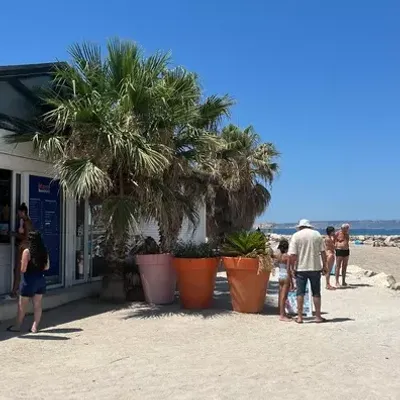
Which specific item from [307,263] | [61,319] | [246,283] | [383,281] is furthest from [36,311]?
[383,281]

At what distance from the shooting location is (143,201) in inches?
380

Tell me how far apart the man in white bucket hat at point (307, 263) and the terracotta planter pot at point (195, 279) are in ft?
5.31

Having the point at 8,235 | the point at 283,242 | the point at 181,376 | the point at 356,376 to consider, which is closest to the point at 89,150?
the point at 8,235

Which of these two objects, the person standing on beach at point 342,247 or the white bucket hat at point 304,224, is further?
the person standing on beach at point 342,247

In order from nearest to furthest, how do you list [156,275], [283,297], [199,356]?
[199,356] → [283,297] → [156,275]

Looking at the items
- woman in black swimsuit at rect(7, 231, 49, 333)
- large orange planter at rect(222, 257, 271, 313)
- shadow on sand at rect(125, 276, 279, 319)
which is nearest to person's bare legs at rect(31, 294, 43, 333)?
woman in black swimsuit at rect(7, 231, 49, 333)

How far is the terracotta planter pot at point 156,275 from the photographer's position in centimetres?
1002

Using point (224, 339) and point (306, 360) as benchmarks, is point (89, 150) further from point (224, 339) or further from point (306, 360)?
point (306, 360)

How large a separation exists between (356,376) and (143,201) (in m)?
5.15

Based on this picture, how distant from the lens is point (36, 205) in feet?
33.8

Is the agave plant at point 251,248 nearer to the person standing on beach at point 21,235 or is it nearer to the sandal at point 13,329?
the person standing on beach at point 21,235

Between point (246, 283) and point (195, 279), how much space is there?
0.92 metres

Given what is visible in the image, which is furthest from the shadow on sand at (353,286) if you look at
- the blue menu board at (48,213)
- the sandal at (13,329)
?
the sandal at (13,329)

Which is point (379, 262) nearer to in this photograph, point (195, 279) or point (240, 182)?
point (240, 182)
